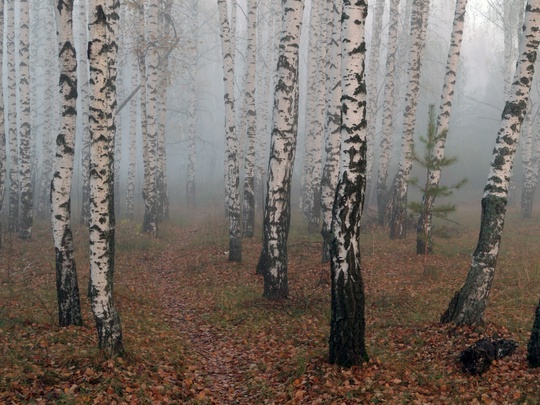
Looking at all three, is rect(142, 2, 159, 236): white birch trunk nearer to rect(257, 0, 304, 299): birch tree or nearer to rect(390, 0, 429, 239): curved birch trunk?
rect(390, 0, 429, 239): curved birch trunk

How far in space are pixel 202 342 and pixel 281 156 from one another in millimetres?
4144

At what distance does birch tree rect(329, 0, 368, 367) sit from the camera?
6.95m

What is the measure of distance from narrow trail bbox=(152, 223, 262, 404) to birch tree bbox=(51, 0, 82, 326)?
217 centimetres

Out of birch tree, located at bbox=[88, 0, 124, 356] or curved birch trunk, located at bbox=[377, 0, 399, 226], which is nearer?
birch tree, located at bbox=[88, 0, 124, 356]

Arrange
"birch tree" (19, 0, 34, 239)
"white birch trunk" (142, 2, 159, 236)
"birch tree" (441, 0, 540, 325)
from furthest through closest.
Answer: "white birch trunk" (142, 2, 159, 236) → "birch tree" (19, 0, 34, 239) → "birch tree" (441, 0, 540, 325)

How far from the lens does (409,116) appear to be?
16281mm

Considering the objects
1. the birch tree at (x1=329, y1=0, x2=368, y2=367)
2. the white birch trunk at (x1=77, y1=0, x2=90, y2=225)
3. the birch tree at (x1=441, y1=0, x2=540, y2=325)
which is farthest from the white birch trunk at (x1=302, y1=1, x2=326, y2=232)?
the birch tree at (x1=329, y1=0, x2=368, y2=367)

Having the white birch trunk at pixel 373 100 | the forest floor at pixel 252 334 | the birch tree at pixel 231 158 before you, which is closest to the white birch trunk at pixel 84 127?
the forest floor at pixel 252 334

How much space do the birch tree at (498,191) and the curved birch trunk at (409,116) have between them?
7.50 metres

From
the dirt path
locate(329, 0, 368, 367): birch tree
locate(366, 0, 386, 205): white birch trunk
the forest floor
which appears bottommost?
the dirt path

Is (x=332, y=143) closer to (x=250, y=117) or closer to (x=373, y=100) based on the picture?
(x=250, y=117)

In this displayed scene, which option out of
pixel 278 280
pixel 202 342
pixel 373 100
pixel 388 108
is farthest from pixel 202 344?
pixel 373 100

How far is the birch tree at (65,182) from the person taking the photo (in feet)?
26.3

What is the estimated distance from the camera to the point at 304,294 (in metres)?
11.4
